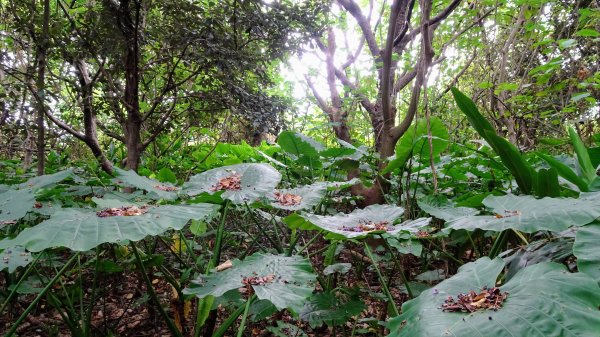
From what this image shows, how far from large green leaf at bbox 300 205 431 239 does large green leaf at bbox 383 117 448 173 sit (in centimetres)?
37

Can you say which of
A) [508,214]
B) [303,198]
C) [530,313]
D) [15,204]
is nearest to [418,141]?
[303,198]

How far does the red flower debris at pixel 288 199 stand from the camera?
115 cm

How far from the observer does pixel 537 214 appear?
0.70 meters

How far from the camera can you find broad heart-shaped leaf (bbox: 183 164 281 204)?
1057 mm

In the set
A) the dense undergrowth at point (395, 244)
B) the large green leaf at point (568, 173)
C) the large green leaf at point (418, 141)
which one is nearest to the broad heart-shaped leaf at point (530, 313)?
the dense undergrowth at point (395, 244)

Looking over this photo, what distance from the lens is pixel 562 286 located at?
544mm

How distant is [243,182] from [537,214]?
2.60 ft

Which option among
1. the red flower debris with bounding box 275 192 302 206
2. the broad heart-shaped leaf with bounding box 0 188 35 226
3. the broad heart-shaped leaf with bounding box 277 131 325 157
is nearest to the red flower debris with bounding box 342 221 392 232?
the red flower debris with bounding box 275 192 302 206

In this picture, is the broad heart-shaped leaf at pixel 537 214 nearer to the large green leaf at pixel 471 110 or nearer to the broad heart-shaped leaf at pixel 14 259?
the large green leaf at pixel 471 110

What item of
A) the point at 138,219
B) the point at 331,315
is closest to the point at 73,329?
the point at 138,219

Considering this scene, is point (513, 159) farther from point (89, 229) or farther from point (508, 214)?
point (89, 229)

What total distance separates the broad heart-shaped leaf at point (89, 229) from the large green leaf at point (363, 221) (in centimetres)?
32

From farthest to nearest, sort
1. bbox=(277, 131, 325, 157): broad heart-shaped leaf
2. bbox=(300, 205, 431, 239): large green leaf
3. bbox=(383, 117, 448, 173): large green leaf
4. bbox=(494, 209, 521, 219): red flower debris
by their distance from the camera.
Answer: bbox=(277, 131, 325, 157): broad heart-shaped leaf → bbox=(383, 117, 448, 173): large green leaf → bbox=(300, 205, 431, 239): large green leaf → bbox=(494, 209, 521, 219): red flower debris

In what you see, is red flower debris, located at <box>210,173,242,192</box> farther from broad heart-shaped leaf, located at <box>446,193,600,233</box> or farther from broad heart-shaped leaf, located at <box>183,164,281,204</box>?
broad heart-shaped leaf, located at <box>446,193,600,233</box>
